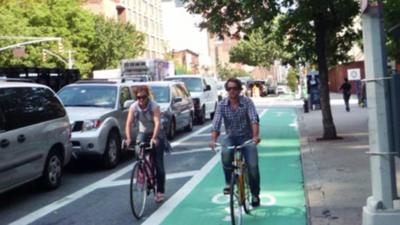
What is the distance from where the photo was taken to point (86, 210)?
28.6 ft

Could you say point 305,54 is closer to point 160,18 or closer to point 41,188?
point 41,188

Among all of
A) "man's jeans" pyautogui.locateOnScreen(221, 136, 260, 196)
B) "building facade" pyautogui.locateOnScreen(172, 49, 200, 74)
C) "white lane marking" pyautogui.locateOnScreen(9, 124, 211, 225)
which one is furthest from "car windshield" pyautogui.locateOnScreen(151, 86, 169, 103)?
A: "building facade" pyautogui.locateOnScreen(172, 49, 200, 74)

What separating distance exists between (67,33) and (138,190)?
5509cm

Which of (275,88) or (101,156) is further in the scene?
(275,88)

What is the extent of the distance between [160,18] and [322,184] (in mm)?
102419

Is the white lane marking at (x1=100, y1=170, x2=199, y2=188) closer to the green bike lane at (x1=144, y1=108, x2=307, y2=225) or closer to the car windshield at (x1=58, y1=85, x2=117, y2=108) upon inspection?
the green bike lane at (x1=144, y1=108, x2=307, y2=225)

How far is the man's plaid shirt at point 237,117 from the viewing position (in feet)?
24.5

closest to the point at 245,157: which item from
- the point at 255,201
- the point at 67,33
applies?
the point at 255,201

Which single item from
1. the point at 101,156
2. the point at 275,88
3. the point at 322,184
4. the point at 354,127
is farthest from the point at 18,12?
the point at 322,184

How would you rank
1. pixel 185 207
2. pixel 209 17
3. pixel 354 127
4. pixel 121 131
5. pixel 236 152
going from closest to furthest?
1. pixel 236 152
2. pixel 185 207
3. pixel 121 131
4. pixel 209 17
5. pixel 354 127

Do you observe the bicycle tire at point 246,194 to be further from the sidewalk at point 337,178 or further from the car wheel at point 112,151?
the car wheel at point 112,151

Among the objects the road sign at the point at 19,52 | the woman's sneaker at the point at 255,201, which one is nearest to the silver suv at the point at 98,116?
the woman's sneaker at the point at 255,201

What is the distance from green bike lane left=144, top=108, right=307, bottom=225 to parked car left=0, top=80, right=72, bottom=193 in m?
2.20

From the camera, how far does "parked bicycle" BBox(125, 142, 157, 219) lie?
25.8 feet
